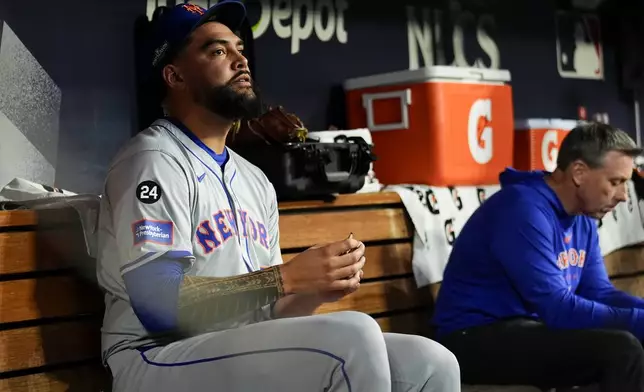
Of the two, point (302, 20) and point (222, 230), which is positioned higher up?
point (302, 20)

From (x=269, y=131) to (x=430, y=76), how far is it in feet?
2.67

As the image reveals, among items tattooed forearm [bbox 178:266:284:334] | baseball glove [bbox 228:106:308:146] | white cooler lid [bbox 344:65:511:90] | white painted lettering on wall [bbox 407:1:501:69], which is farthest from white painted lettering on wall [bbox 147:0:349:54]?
tattooed forearm [bbox 178:266:284:334]

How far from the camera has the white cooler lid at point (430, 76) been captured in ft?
11.5

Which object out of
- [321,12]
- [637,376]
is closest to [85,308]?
[637,376]

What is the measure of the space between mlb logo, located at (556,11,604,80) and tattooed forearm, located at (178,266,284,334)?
3.20m

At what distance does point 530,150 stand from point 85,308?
2.32 m

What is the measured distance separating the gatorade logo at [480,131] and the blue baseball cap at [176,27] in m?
1.48

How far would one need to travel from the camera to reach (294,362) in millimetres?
1816

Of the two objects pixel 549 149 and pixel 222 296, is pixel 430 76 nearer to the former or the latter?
pixel 549 149

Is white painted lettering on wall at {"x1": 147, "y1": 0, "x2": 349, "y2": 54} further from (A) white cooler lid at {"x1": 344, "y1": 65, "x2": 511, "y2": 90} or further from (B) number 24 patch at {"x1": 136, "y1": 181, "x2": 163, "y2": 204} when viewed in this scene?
(B) number 24 patch at {"x1": 136, "y1": 181, "x2": 163, "y2": 204}

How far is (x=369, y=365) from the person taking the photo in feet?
5.89

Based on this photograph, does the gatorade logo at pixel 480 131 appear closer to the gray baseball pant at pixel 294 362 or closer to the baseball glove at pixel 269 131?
the baseball glove at pixel 269 131

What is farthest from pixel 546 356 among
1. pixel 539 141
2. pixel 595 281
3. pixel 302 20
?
pixel 302 20

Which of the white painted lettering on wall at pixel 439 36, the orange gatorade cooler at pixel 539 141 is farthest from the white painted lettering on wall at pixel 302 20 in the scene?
the orange gatorade cooler at pixel 539 141
